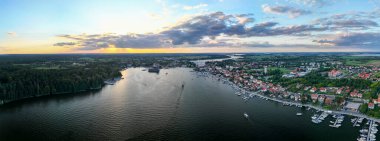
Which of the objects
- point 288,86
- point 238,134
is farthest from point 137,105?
point 288,86

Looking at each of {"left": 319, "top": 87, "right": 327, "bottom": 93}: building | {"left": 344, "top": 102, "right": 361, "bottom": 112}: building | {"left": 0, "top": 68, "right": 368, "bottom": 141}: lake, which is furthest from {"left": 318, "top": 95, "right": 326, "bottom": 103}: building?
{"left": 0, "top": 68, "right": 368, "bottom": 141}: lake

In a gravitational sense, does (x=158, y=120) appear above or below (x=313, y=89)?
below

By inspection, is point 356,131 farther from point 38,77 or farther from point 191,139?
point 38,77

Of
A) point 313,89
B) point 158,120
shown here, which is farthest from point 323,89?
point 158,120

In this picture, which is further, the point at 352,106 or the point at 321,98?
the point at 321,98

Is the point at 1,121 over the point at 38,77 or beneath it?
beneath

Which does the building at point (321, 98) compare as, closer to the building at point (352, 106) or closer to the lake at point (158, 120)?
the building at point (352, 106)

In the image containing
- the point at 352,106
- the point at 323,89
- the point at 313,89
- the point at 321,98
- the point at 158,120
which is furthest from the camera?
the point at 313,89

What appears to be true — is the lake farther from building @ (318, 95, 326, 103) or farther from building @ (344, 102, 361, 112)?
building @ (318, 95, 326, 103)

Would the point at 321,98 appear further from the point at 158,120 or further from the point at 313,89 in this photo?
the point at 158,120
